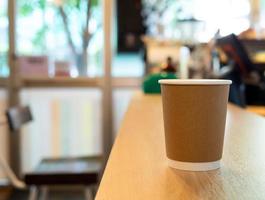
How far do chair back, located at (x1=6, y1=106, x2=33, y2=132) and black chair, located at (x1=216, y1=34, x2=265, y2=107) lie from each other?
39.4 inches

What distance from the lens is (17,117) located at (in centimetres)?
190

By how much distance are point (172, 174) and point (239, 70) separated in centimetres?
145

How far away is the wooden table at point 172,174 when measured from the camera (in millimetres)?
439

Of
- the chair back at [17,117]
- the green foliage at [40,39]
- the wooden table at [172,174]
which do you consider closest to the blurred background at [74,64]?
the green foliage at [40,39]

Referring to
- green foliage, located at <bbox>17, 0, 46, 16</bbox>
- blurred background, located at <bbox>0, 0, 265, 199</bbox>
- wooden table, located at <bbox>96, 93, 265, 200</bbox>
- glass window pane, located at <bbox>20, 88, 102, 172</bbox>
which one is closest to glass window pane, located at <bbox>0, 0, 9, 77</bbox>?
blurred background, located at <bbox>0, 0, 265, 199</bbox>

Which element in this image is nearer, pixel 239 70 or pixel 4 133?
pixel 239 70

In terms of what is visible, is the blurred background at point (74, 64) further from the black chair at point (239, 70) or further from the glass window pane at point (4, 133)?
the black chair at point (239, 70)

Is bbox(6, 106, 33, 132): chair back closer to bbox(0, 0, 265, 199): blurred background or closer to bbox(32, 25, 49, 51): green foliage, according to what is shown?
bbox(0, 0, 265, 199): blurred background

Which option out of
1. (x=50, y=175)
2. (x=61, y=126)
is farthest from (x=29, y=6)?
(x=50, y=175)

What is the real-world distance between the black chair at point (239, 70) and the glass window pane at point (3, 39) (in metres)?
1.93

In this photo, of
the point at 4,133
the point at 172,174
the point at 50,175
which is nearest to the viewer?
the point at 172,174

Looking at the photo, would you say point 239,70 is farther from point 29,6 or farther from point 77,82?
point 29,6

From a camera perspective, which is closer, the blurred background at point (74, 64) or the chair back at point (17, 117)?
the chair back at point (17, 117)

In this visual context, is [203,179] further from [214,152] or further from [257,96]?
[257,96]
